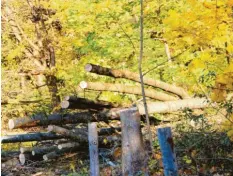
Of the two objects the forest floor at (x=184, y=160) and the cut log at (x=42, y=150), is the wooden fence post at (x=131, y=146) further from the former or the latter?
the cut log at (x=42, y=150)

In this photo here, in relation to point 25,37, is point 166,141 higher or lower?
lower

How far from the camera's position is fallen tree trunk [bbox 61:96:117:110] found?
6992mm

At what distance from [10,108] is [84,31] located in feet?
10.8

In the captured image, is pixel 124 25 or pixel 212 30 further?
pixel 124 25

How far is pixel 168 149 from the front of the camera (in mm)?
3826

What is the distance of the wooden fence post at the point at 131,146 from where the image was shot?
531 centimetres

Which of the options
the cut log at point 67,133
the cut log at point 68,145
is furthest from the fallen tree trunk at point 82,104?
the cut log at point 68,145

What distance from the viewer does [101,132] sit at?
26.8 ft

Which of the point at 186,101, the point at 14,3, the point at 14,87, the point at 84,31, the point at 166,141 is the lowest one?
the point at 166,141

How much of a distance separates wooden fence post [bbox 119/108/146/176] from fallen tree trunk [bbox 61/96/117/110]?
1.82 meters

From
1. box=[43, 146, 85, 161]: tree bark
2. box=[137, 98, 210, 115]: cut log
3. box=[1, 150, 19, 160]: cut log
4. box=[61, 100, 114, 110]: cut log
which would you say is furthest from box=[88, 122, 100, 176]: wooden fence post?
box=[1, 150, 19, 160]: cut log

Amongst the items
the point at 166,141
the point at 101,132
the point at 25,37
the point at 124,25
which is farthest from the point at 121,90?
the point at 25,37

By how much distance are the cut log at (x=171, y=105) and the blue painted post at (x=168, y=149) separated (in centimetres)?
366

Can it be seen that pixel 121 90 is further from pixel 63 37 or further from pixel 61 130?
pixel 63 37
